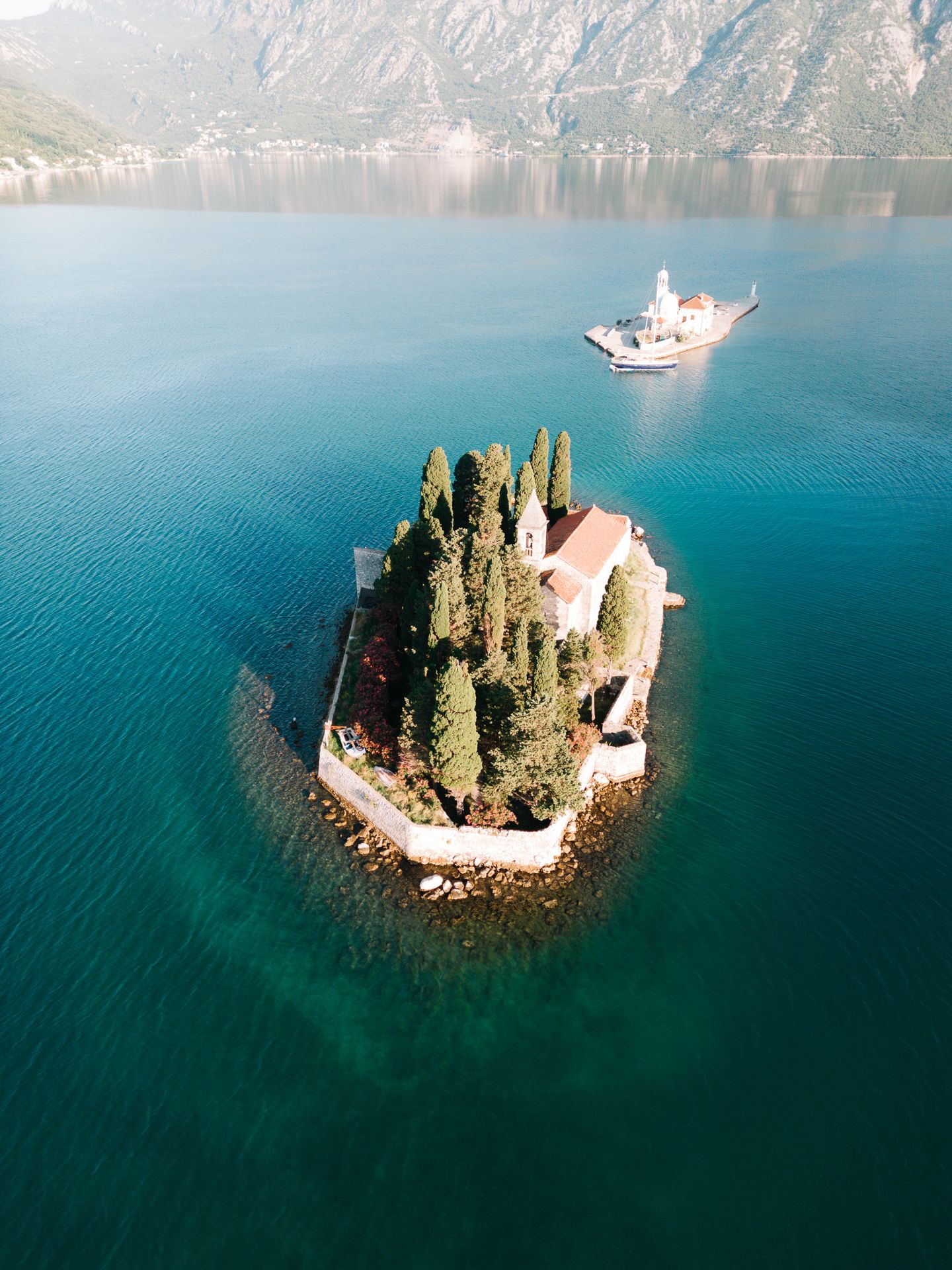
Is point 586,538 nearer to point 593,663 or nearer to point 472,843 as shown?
point 593,663

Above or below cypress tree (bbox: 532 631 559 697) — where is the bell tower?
above

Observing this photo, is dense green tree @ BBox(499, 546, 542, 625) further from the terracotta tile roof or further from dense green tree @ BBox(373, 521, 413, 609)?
the terracotta tile roof

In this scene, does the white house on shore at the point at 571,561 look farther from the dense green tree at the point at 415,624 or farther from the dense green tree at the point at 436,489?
the dense green tree at the point at 415,624

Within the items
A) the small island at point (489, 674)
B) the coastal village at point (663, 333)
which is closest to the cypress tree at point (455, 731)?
the small island at point (489, 674)

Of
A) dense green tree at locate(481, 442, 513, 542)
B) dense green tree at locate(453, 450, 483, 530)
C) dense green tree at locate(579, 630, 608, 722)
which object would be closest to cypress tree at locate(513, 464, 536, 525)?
dense green tree at locate(481, 442, 513, 542)

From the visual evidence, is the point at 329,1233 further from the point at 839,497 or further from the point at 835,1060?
the point at 839,497
